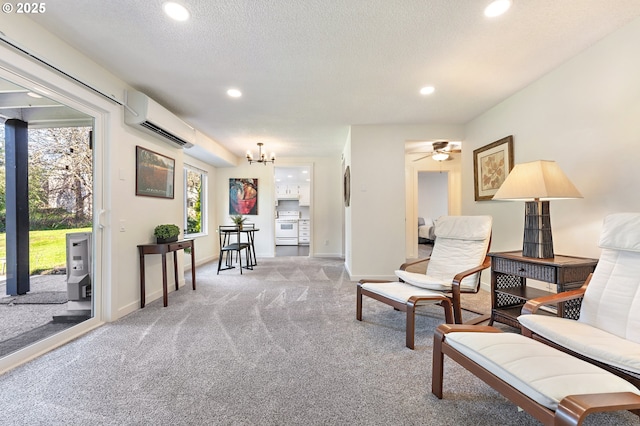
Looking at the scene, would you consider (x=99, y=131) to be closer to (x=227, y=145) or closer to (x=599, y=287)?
(x=227, y=145)

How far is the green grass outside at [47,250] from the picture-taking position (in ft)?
6.51

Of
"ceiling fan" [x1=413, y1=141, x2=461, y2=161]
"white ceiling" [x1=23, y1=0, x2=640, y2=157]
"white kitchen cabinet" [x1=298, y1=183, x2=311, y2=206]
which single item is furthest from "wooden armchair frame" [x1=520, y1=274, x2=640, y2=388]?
"white kitchen cabinet" [x1=298, y1=183, x2=311, y2=206]

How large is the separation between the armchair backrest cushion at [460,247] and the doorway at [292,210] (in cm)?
499

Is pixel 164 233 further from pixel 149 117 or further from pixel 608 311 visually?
pixel 608 311

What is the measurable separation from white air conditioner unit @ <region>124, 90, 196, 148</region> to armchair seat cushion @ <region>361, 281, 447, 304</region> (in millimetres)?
2821

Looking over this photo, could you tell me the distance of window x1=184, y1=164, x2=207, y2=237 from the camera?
5.07 meters

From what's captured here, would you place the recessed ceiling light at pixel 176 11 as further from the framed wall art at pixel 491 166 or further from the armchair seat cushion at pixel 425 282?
the framed wall art at pixel 491 166

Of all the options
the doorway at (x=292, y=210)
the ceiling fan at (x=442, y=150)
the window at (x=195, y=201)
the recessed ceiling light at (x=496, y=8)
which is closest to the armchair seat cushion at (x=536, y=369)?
the recessed ceiling light at (x=496, y=8)

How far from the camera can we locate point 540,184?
200 cm

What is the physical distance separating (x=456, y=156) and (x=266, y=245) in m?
4.85

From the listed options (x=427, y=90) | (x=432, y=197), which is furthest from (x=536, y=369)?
(x=432, y=197)

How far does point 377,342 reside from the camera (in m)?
2.05

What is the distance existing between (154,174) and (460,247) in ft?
11.8

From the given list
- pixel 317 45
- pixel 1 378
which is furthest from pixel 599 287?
pixel 1 378
